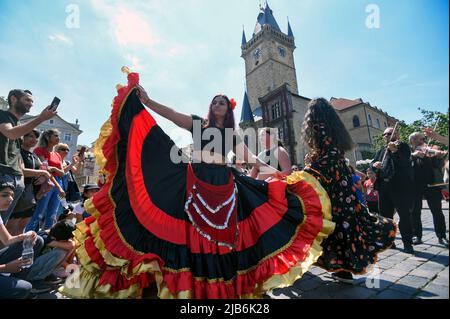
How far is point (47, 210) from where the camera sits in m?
4.29

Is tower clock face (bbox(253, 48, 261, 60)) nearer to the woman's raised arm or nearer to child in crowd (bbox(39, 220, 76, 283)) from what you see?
the woman's raised arm

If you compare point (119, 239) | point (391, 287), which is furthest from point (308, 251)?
point (119, 239)

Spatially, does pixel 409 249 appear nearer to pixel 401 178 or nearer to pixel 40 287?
pixel 401 178

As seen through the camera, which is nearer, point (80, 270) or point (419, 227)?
point (80, 270)

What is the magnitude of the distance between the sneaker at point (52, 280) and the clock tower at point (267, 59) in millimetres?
39848

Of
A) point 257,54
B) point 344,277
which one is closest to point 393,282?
point 344,277

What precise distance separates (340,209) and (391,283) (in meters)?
0.86

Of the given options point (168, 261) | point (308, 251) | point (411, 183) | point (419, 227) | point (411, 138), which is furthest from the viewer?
point (419, 227)

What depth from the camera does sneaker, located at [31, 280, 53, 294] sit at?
2.64 meters

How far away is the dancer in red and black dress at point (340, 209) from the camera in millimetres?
2553

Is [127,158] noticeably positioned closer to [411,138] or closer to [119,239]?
[119,239]

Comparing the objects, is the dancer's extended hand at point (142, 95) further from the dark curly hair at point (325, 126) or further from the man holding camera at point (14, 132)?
the dark curly hair at point (325, 126)

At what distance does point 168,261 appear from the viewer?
2188mm
